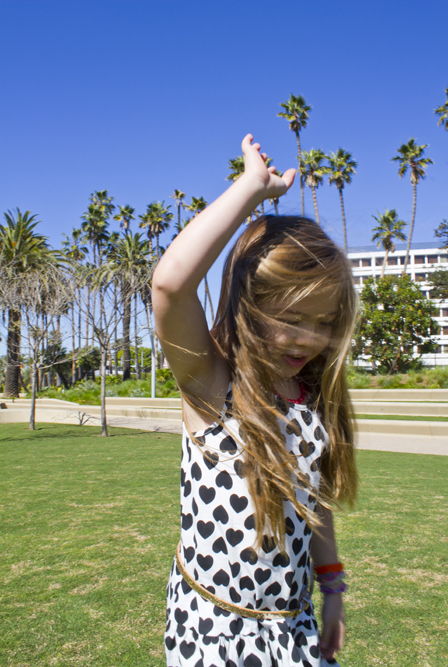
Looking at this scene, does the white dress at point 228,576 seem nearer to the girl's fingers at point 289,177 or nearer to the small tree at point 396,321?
the girl's fingers at point 289,177

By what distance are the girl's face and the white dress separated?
0.61 feet

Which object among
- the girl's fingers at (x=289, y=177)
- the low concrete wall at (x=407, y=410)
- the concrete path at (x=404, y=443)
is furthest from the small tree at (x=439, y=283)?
the girl's fingers at (x=289, y=177)

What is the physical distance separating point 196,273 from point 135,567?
12.3ft

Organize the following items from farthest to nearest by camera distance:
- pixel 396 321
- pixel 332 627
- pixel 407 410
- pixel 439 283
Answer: pixel 439 283 < pixel 396 321 < pixel 407 410 < pixel 332 627

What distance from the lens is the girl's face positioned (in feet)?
4.31

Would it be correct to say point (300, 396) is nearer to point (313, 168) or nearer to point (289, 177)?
point (289, 177)

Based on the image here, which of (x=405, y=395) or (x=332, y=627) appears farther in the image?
(x=405, y=395)

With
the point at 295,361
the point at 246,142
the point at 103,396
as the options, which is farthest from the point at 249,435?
the point at 103,396

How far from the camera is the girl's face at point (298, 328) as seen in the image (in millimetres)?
1315

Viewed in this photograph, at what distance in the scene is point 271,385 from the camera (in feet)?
4.47

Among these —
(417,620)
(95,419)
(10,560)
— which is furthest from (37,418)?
(417,620)

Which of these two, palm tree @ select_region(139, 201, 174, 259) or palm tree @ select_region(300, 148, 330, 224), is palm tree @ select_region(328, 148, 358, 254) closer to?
palm tree @ select_region(300, 148, 330, 224)

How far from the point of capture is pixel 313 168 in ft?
119

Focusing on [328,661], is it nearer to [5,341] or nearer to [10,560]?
[10,560]
